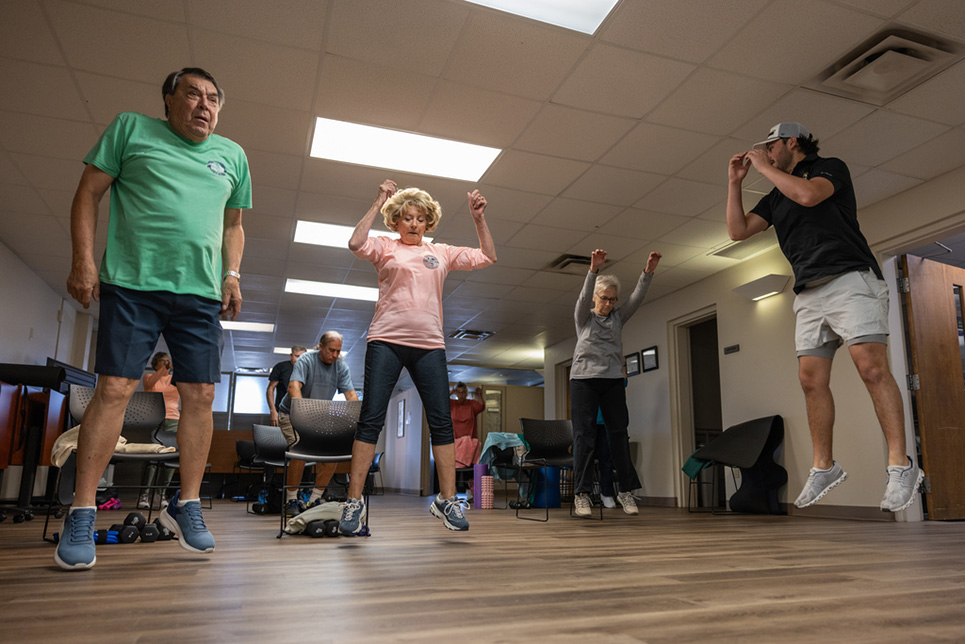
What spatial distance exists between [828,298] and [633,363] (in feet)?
21.3

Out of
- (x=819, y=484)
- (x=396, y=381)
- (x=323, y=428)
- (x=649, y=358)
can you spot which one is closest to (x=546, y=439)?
(x=323, y=428)

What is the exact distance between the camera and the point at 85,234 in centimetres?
194

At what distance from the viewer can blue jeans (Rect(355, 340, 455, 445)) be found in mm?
2789

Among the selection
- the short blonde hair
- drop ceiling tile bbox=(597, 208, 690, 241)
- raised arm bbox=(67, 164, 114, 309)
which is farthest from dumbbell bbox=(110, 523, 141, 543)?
drop ceiling tile bbox=(597, 208, 690, 241)

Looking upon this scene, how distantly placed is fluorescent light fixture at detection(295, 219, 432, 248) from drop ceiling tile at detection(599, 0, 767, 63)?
2995mm

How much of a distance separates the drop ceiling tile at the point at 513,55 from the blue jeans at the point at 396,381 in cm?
169

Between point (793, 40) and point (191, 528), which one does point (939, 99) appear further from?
point (191, 528)

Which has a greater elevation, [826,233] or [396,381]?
[826,233]

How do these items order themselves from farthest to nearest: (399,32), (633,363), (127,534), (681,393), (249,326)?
(249,326)
(633,363)
(681,393)
(399,32)
(127,534)

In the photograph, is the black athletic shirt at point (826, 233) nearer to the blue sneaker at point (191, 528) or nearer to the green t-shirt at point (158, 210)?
the green t-shirt at point (158, 210)

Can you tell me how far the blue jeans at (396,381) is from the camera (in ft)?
9.15

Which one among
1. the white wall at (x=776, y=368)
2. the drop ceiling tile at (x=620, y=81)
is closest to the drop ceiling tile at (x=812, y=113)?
the drop ceiling tile at (x=620, y=81)

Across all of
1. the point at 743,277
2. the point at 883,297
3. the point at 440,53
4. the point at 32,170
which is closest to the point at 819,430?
the point at 883,297

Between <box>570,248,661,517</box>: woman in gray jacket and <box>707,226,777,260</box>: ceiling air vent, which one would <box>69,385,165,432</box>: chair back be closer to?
<box>570,248,661,517</box>: woman in gray jacket
